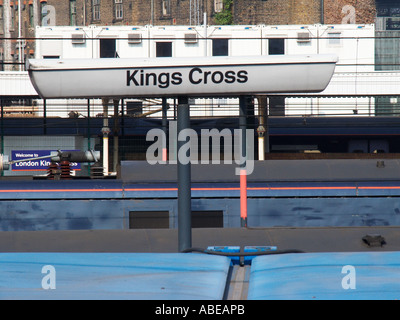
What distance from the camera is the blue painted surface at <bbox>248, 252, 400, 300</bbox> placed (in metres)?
3.58

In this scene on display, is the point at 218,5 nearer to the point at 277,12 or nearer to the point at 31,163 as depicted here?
the point at 277,12

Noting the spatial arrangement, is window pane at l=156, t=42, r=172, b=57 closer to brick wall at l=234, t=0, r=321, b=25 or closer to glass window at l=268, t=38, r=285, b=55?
glass window at l=268, t=38, r=285, b=55

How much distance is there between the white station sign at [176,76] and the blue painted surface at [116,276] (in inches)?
74.4

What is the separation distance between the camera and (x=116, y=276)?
4.07 metres

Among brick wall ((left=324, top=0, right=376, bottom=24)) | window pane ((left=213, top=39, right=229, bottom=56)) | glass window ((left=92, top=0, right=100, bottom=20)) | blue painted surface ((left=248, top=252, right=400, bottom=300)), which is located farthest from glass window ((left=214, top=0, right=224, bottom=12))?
blue painted surface ((left=248, top=252, right=400, bottom=300))

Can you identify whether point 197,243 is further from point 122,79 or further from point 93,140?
point 93,140

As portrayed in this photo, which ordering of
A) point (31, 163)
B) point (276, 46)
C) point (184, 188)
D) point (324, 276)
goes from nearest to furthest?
point (324, 276) < point (184, 188) < point (31, 163) < point (276, 46)

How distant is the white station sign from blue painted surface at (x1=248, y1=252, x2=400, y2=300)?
1.91 metres

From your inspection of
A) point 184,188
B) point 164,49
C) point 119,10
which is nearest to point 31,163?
point 164,49

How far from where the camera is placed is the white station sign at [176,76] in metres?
5.86

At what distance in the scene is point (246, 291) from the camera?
13.0ft

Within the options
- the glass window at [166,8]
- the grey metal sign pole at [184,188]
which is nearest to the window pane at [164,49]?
the glass window at [166,8]

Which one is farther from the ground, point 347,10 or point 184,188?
point 347,10

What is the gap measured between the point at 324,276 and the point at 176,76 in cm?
269
